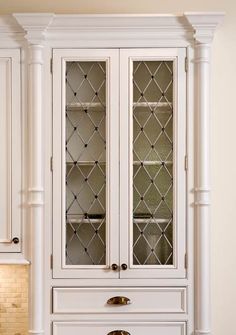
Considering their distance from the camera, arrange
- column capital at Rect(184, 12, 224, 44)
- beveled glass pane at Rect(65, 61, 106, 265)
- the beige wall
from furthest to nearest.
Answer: the beige wall → beveled glass pane at Rect(65, 61, 106, 265) → column capital at Rect(184, 12, 224, 44)

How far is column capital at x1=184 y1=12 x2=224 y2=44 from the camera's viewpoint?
2.50 meters

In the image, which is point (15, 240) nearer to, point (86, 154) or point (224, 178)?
point (86, 154)

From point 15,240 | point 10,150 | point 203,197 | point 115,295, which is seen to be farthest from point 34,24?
point 115,295

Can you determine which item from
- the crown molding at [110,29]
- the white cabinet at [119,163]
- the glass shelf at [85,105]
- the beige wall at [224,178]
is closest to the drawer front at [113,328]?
the white cabinet at [119,163]

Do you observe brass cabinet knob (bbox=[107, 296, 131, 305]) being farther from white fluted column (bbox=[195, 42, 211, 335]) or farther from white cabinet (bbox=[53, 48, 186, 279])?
white fluted column (bbox=[195, 42, 211, 335])

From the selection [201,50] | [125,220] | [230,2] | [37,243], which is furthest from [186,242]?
[230,2]

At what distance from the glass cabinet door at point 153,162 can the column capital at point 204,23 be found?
125 mm

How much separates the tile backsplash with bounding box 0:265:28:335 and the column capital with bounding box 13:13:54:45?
1.19m

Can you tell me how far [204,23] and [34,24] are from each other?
796 millimetres

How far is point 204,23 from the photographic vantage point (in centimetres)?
252

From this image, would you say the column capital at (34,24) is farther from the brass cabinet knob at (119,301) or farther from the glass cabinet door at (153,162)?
the brass cabinet knob at (119,301)

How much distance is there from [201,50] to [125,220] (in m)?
0.88

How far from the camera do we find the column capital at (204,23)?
2.50m

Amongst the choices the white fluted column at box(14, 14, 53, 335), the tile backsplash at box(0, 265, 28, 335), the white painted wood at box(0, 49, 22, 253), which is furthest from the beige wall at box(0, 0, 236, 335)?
the tile backsplash at box(0, 265, 28, 335)
